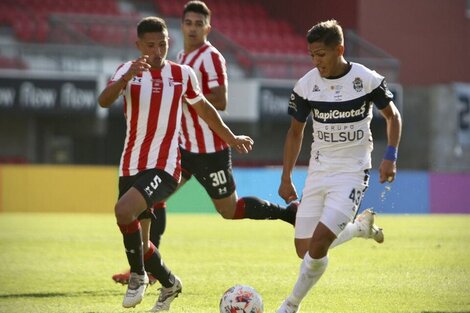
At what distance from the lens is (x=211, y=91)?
347 inches

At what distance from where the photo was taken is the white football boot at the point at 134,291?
22.3 ft

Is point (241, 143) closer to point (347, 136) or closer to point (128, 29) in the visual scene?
point (347, 136)

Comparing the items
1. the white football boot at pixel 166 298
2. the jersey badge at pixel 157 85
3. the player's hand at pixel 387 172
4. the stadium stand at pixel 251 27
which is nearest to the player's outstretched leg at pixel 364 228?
the player's hand at pixel 387 172

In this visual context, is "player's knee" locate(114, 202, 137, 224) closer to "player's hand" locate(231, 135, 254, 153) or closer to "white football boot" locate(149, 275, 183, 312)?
"white football boot" locate(149, 275, 183, 312)

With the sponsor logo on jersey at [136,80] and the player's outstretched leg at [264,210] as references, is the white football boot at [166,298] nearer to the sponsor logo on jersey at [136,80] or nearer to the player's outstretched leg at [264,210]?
the sponsor logo on jersey at [136,80]

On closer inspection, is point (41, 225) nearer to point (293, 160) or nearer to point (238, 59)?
point (238, 59)

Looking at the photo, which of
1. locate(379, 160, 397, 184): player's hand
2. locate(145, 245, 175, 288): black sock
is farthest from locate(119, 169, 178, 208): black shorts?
locate(379, 160, 397, 184): player's hand

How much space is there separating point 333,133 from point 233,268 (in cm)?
373

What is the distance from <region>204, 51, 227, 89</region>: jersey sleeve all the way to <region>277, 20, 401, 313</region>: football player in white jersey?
2.13 metres

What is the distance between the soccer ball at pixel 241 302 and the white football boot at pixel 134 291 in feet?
2.16

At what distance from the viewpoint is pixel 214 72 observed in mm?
8828

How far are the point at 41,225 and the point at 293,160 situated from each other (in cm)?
1024

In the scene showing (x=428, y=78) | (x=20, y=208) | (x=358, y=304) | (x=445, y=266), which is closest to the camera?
(x=358, y=304)

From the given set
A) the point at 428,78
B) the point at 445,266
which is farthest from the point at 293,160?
the point at 428,78
